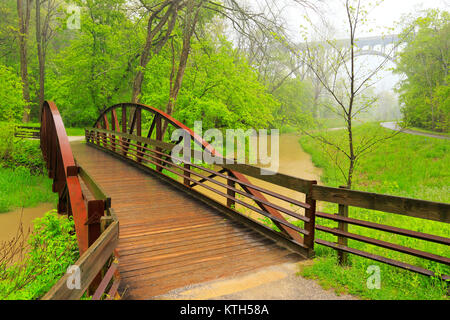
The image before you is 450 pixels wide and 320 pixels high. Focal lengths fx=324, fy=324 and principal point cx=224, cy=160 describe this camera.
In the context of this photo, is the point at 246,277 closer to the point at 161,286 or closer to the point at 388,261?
the point at 161,286

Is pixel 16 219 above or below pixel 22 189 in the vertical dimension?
below

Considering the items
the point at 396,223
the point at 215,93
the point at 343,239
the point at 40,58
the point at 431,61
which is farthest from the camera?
the point at 40,58

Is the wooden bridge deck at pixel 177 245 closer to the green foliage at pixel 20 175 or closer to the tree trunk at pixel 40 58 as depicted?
the green foliage at pixel 20 175

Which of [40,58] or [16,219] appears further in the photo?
[40,58]

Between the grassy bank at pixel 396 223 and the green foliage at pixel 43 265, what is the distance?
137 inches

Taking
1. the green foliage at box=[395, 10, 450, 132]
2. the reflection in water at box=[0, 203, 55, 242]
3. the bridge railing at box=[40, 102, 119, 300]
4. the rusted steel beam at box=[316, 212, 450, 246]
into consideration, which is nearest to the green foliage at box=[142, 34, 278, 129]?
the reflection in water at box=[0, 203, 55, 242]

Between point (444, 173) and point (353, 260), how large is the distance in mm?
13643

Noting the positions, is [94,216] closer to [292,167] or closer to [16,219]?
[16,219]

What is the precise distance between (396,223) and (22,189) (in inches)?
468

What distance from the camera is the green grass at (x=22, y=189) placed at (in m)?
10.5

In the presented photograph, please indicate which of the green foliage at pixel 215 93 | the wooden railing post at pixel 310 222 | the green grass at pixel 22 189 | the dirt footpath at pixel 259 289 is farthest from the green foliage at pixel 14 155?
the wooden railing post at pixel 310 222

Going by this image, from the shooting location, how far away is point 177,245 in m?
4.41

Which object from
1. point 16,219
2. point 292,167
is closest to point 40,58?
point 16,219

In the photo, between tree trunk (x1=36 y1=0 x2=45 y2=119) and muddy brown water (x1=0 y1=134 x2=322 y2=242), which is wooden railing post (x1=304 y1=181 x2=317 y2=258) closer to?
muddy brown water (x1=0 y1=134 x2=322 y2=242)
